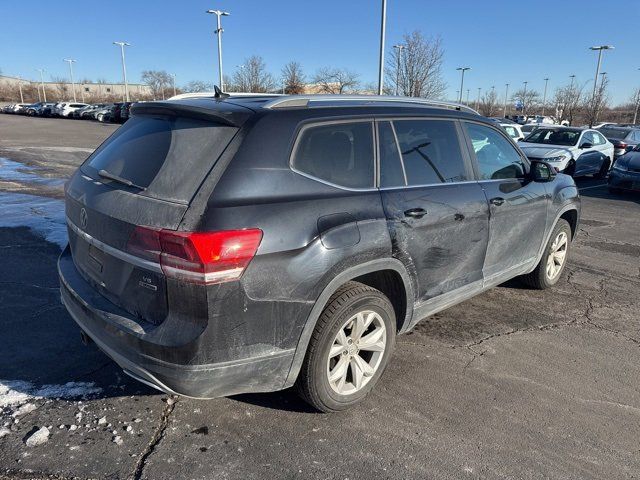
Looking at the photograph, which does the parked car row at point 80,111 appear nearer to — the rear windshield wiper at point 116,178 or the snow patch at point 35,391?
the snow patch at point 35,391

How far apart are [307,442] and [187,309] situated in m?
1.07

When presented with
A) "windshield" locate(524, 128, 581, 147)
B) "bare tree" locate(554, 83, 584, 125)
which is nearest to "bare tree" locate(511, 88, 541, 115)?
"bare tree" locate(554, 83, 584, 125)

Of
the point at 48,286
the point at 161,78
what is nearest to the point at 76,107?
the point at 161,78

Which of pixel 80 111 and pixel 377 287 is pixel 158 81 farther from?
pixel 377 287

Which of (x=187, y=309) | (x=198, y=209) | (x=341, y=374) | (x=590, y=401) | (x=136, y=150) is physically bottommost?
(x=590, y=401)

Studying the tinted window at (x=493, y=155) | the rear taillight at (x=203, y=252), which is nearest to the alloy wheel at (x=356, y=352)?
the rear taillight at (x=203, y=252)

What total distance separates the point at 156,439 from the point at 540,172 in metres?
3.82

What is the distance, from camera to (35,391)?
3166 millimetres

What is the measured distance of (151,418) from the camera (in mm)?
2967

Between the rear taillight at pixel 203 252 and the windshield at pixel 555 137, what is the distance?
13518 millimetres

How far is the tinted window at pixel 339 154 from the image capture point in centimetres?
280

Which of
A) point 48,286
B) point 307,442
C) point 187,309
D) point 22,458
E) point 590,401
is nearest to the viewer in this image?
point 187,309

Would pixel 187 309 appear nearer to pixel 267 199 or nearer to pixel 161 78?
pixel 267 199

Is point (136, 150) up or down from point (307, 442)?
up
